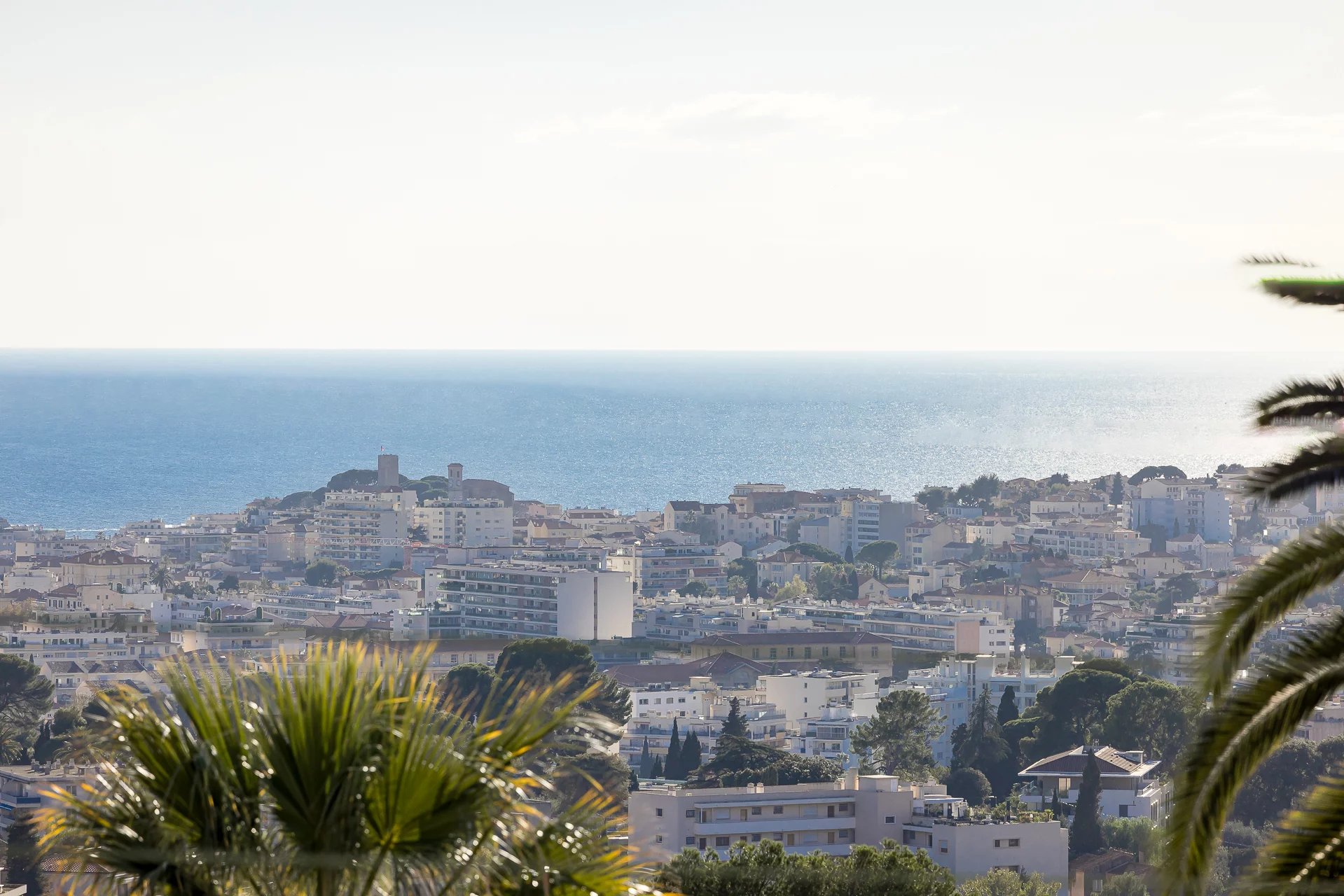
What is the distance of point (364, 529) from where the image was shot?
46.2m

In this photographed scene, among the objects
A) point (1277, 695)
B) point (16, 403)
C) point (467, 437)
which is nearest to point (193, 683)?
point (1277, 695)

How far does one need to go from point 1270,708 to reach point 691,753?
17.6m

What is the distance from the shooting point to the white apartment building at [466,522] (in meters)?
45.7

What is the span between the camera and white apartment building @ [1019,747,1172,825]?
52.4 feet

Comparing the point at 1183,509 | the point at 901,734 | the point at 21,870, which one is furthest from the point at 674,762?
the point at 1183,509

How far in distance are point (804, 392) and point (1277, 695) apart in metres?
111

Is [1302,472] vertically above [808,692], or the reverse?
[1302,472]

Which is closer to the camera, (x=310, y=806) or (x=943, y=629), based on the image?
(x=310, y=806)

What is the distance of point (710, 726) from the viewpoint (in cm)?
2228

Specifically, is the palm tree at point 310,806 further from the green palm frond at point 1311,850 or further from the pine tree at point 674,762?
the pine tree at point 674,762

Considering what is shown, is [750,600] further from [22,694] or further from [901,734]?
[22,694]

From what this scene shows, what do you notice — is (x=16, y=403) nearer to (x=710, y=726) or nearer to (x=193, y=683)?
(x=710, y=726)

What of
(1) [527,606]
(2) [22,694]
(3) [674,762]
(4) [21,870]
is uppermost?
(4) [21,870]

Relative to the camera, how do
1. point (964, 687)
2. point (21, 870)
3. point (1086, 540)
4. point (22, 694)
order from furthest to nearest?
1. point (1086, 540)
2. point (964, 687)
3. point (22, 694)
4. point (21, 870)
